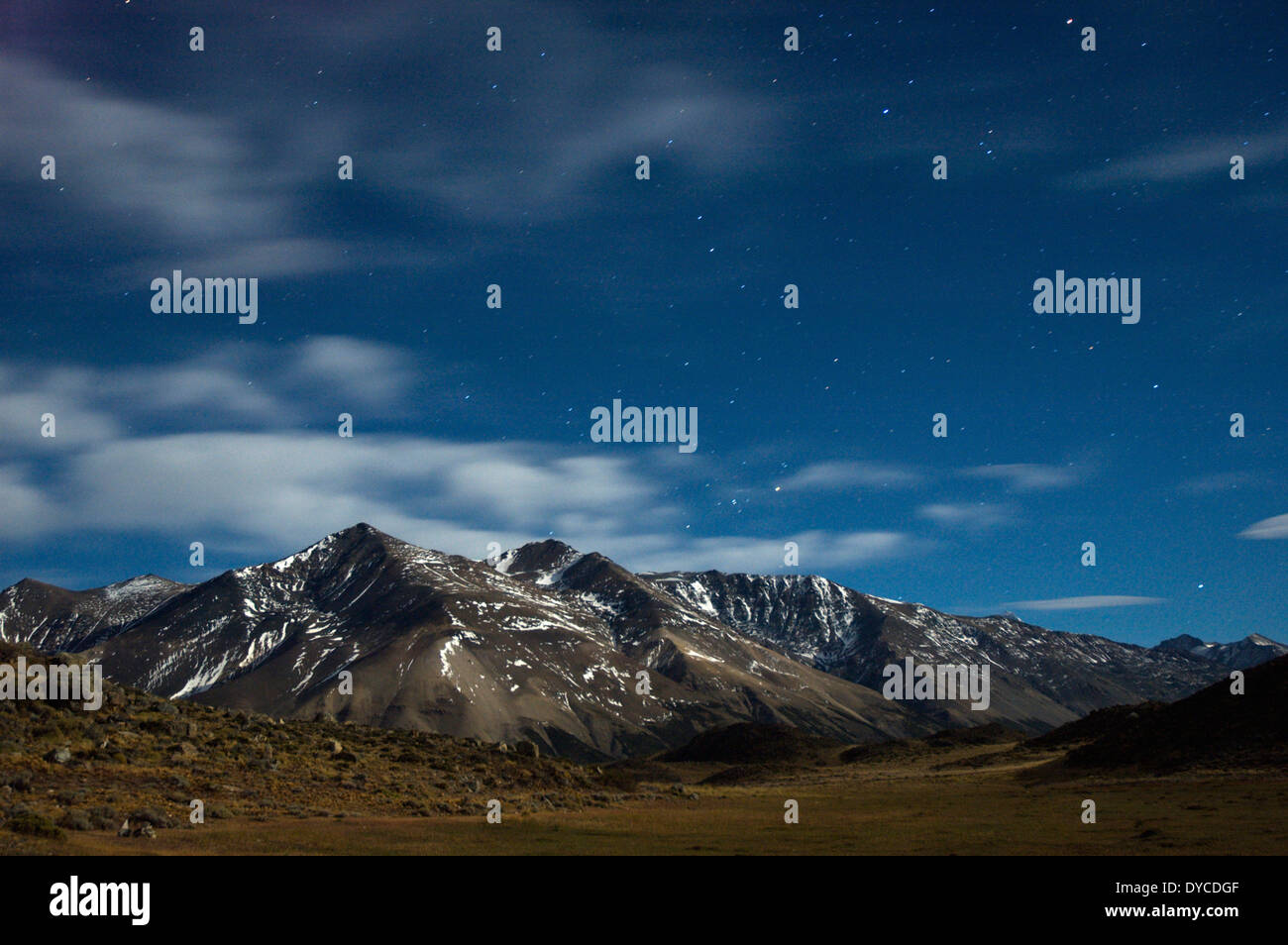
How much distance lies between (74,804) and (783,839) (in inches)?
1306

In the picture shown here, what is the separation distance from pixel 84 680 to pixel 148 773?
15552 mm
